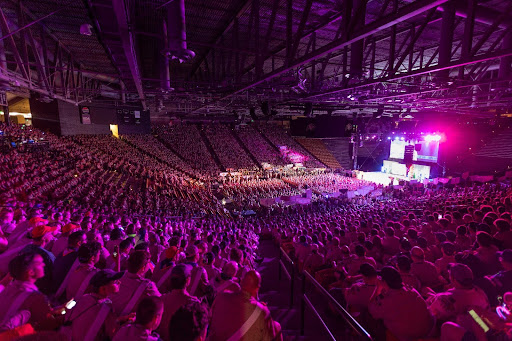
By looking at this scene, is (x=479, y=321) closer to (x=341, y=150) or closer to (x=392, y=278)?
(x=392, y=278)

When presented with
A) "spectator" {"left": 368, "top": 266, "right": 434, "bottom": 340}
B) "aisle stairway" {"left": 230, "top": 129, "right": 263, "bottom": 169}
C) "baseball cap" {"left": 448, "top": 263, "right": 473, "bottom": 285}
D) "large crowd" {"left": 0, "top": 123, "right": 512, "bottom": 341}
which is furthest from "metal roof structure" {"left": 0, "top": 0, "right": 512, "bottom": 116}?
"aisle stairway" {"left": 230, "top": 129, "right": 263, "bottom": 169}

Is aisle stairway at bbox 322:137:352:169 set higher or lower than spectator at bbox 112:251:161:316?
lower

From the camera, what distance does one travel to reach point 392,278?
2.78 meters

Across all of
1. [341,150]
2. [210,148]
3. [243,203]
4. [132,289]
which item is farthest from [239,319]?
[341,150]

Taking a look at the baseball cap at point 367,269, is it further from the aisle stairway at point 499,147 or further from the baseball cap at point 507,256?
the aisle stairway at point 499,147

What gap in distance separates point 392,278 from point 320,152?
129 feet

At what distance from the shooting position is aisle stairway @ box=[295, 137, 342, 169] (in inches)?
1519

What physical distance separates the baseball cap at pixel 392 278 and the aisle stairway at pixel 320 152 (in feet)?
118

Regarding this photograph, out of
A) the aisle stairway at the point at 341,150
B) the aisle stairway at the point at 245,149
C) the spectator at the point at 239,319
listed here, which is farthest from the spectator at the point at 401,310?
the aisle stairway at the point at 341,150

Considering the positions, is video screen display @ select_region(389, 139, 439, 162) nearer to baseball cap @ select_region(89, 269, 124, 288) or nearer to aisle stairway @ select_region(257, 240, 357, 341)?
aisle stairway @ select_region(257, 240, 357, 341)

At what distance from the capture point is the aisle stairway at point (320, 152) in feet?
127

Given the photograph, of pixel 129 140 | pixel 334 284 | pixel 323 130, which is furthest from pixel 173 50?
pixel 129 140

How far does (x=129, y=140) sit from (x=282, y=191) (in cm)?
1770

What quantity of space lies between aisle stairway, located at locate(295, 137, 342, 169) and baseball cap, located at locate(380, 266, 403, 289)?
3588 centimetres
